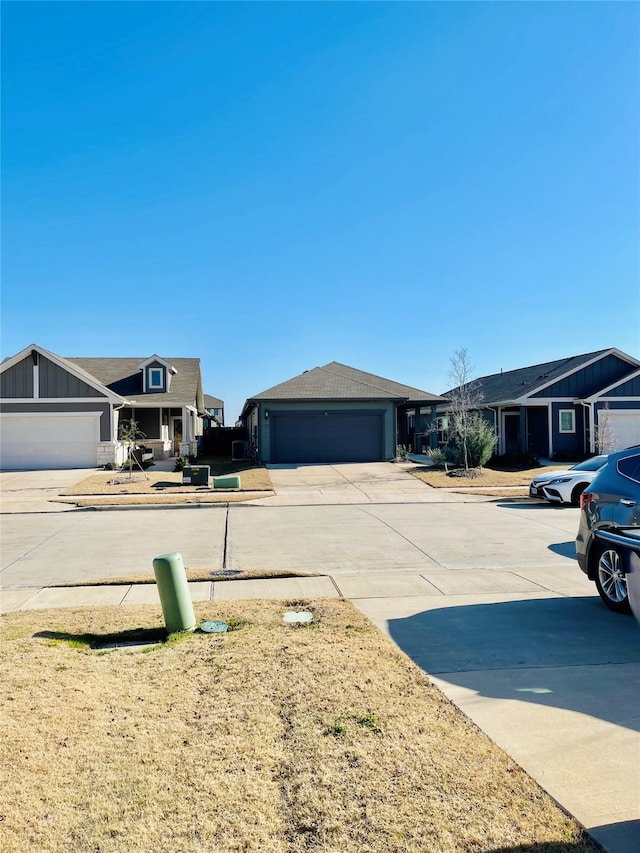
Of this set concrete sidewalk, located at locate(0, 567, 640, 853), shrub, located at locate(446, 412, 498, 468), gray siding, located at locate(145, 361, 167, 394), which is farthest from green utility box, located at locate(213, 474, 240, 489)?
gray siding, located at locate(145, 361, 167, 394)

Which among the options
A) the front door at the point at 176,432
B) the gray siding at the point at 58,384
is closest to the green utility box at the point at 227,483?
the gray siding at the point at 58,384

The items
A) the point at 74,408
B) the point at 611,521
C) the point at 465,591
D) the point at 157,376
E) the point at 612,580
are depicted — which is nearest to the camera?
the point at 611,521

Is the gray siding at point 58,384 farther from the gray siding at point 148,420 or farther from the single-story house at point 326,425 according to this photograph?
the single-story house at point 326,425

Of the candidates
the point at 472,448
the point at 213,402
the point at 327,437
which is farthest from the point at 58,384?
the point at 213,402

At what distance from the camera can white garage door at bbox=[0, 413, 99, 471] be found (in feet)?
88.4

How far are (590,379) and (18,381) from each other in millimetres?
26701

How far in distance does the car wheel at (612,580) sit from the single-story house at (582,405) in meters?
22.3

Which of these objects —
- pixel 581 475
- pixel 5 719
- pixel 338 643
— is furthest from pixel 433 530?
pixel 5 719

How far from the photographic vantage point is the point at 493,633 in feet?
19.1

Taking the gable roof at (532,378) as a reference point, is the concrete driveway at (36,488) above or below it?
below

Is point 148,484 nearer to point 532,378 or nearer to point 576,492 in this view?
point 576,492

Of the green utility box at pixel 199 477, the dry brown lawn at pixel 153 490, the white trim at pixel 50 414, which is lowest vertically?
the dry brown lawn at pixel 153 490

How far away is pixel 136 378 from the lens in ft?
107

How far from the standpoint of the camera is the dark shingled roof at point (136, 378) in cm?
3069
